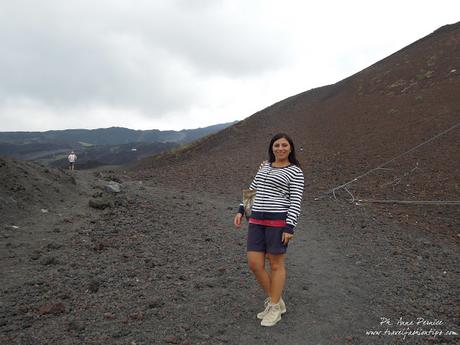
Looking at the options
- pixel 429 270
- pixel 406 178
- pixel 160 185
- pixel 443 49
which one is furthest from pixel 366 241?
pixel 443 49

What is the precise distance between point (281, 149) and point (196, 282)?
1882mm

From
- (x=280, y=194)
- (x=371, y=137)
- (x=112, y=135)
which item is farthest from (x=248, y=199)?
(x=112, y=135)

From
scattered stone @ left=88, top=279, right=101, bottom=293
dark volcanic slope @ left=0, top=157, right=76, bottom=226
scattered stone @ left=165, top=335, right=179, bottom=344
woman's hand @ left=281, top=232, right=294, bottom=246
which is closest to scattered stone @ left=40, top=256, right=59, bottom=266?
scattered stone @ left=88, top=279, right=101, bottom=293

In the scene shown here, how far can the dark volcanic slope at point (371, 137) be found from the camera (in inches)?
395

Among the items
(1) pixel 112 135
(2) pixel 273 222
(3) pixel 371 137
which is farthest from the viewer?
(1) pixel 112 135

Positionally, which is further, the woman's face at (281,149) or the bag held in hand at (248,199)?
the bag held in hand at (248,199)

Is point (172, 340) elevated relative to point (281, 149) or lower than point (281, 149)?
lower

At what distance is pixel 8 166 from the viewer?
7539 millimetres

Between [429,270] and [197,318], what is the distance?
10.5 feet

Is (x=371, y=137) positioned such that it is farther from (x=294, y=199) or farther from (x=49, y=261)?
(x=49, y=261)

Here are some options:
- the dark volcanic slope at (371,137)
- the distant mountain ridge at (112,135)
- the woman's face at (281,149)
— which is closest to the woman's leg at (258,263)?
the woman's face at (281,149)

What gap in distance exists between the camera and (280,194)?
3420mm

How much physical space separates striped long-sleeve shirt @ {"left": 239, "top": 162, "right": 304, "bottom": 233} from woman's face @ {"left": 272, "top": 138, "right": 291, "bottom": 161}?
99 millimetres

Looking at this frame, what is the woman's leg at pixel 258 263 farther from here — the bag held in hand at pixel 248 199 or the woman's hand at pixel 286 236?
the bag held in hand at pixel 248 199
